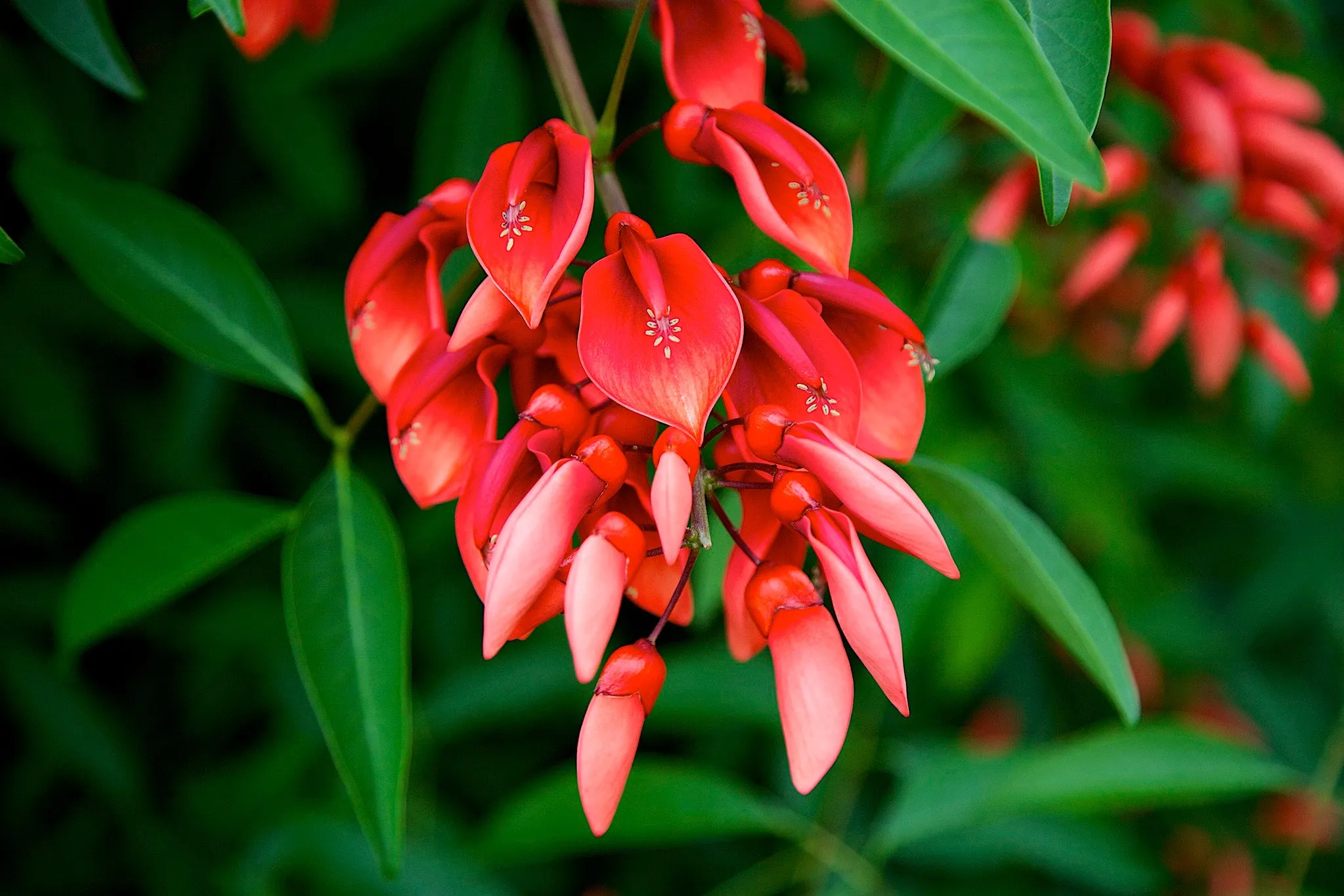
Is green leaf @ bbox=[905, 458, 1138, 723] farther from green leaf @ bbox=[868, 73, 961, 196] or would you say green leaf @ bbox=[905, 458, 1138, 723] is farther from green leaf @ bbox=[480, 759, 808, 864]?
green leaf @ bbox=[480, 759, 808, 864]

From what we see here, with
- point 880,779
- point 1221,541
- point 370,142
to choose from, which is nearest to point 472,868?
point 880,779

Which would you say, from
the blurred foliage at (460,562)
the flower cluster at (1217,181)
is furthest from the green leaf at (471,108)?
the flower cluster at (1217,181)

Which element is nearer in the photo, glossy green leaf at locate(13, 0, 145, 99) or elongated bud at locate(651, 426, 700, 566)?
elongated bud at locate(651, 426, 700, 566)

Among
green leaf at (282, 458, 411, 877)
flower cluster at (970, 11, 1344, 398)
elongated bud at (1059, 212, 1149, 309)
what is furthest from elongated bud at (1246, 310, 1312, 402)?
green leaf at (282, 458, 411, 877)

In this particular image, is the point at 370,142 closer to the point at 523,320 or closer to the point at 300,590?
the point at 300,590

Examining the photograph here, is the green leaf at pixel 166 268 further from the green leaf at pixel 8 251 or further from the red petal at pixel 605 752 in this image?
the red petal at pixel 605 752

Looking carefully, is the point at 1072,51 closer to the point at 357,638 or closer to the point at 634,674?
the point at 634,674
